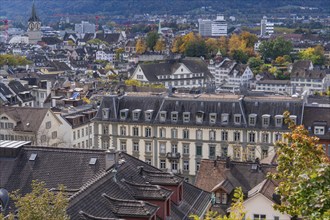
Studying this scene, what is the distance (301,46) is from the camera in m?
196

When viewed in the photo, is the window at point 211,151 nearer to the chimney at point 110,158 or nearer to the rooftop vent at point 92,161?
the rooftop vent at point 92,161

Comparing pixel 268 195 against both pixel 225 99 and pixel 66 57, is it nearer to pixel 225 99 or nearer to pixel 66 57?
pixel 225 99

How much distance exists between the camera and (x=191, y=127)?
5919 cm

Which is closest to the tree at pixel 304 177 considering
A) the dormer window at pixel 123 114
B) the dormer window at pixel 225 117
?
the dormer window at pixel 225 117

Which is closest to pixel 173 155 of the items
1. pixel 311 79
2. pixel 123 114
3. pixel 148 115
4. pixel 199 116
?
pixel 199 116

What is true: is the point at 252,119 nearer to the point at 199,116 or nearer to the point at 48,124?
the point at 199,116

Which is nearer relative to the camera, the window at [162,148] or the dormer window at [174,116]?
the dormer window at [174,116]

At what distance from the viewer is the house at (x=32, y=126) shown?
62875 mm

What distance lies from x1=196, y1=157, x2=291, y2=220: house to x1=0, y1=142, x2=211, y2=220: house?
5.69 metres

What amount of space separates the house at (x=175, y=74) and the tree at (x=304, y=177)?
4275 inches

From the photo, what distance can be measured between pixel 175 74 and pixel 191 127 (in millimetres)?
70493

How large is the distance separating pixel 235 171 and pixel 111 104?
74.4 ft

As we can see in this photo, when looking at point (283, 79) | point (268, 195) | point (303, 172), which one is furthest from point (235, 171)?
point (283, 79)

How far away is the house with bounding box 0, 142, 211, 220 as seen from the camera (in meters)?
23.1
